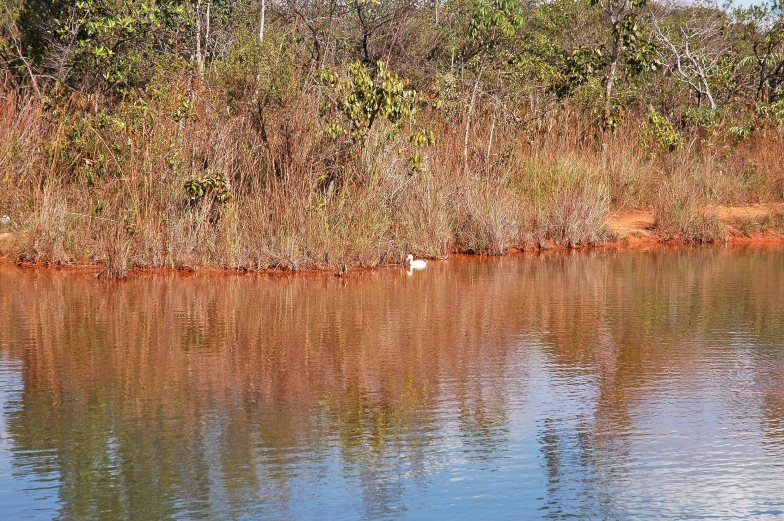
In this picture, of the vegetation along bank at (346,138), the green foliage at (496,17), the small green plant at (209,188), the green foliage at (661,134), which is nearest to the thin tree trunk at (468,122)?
the vegetation along bank at (346,138)

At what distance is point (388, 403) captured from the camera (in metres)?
5.22

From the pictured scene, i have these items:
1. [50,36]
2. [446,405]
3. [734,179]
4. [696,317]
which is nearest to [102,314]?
[446,405]

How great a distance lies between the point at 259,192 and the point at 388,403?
19.1 feet

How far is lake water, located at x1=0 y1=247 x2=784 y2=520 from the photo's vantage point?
391 cm

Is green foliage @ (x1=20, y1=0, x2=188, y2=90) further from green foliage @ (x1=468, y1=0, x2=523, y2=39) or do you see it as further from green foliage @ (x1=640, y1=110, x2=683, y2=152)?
green foliage @ (x1=640, y1=110, x2=683, y2=152)

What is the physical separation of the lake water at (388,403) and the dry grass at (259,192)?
1229mm

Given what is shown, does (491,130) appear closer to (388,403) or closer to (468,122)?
(468,122)

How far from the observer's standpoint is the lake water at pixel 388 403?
3.91 metres

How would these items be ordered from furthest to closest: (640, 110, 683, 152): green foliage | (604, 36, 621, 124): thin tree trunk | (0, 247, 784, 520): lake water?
(604, 36, 621, 124): thin tree trunk, (640, 110, 683, 152): green foliage, (0, 247, 784, 520): lake water

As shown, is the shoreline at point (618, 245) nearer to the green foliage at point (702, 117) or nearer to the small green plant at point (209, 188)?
the small green plant at point (209, 188)

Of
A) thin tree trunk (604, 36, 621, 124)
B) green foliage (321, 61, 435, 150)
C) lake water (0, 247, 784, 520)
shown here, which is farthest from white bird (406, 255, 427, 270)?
→ thin tree trunk (604, 36, 621, 124)

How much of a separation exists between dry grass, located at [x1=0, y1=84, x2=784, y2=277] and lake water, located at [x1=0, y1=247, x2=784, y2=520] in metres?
1.23

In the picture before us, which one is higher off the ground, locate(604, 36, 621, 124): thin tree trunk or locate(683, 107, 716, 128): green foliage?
locate(604, 36, 621, 124): thin tree trunk

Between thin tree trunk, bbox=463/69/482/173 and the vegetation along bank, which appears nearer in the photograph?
the vegetation along bank
